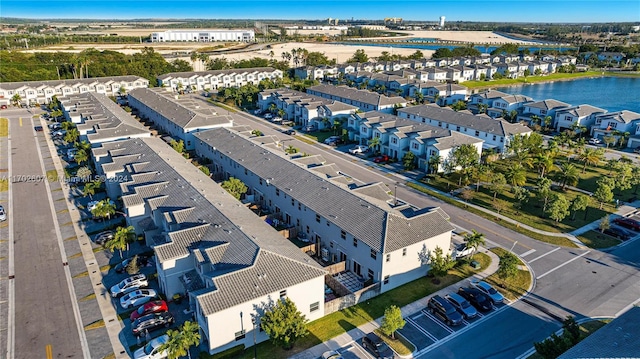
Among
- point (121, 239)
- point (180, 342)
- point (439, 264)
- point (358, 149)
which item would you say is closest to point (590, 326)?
point (439, 264)

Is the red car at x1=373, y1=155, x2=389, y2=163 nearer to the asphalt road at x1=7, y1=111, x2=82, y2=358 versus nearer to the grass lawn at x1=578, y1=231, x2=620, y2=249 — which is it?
the grass lawn at x1=578, y1=231, x2=620, y2=249

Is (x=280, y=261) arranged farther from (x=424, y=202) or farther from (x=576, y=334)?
(x=424, y=202)

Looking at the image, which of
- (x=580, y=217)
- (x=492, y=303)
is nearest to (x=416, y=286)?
(x=492, y=303)

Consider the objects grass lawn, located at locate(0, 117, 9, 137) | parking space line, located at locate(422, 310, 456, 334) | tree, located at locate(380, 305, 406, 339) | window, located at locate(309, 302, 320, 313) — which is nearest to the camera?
tree, located at locate(380, 305, 406, 339)

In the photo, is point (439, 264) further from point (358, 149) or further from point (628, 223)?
point (358, 149)

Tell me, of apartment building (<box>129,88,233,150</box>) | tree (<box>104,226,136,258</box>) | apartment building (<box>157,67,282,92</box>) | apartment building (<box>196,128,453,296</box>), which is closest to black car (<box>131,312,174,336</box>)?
tree (<box>104,226,136,258</box>)

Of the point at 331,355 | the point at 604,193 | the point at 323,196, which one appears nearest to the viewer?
the point at 331,355
